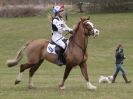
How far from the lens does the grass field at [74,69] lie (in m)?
14.8

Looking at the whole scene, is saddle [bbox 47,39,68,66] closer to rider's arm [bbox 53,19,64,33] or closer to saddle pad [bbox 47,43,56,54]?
saddle pad [bbox 47,43,56,54]

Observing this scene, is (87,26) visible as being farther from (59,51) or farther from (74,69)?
(74,69)

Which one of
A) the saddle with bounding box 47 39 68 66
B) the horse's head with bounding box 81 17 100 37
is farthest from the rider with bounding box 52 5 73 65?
the horse's head with bounding box 81 17 100 37

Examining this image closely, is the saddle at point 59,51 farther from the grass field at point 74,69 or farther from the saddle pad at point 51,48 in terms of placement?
the grass field at point 74,69

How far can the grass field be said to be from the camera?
14750 millimetres

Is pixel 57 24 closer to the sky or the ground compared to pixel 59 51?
closer to the sky

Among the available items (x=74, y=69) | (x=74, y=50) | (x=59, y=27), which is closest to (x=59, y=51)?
(x=74, y=50)

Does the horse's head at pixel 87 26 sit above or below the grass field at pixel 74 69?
above

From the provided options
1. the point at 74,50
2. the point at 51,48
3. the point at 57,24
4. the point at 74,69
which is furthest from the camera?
the point at 74,69

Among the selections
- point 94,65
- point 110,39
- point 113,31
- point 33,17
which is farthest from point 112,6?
point 94,65

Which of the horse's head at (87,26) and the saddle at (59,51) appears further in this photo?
the saddle at (59,51)

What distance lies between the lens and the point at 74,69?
110 ft

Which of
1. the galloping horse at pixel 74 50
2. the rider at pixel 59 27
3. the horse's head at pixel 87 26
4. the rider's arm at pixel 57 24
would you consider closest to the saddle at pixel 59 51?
the rider at pixel 59 27

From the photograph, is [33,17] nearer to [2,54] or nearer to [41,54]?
[2,54]
